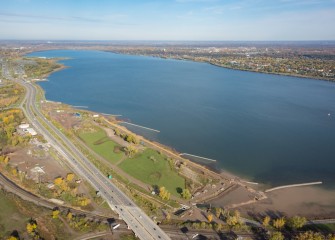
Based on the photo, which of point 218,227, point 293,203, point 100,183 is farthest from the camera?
point 100,183

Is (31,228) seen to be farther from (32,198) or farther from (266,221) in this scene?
→ (266,221)

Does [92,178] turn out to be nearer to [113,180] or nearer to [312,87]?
[113,180]

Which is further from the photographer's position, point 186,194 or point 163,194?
point 186,194

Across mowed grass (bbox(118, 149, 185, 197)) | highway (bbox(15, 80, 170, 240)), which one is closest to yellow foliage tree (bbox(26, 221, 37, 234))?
highway (bbox(15, 80, 170, 240))

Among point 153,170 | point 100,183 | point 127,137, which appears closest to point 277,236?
point 153,170

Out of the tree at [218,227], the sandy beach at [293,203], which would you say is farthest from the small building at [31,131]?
the tree at [218,227]

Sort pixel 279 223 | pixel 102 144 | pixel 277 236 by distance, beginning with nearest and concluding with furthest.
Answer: pixel 277 236, pixel 279 223, pixel 102 144

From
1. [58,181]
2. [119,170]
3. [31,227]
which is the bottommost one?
[31,227]
